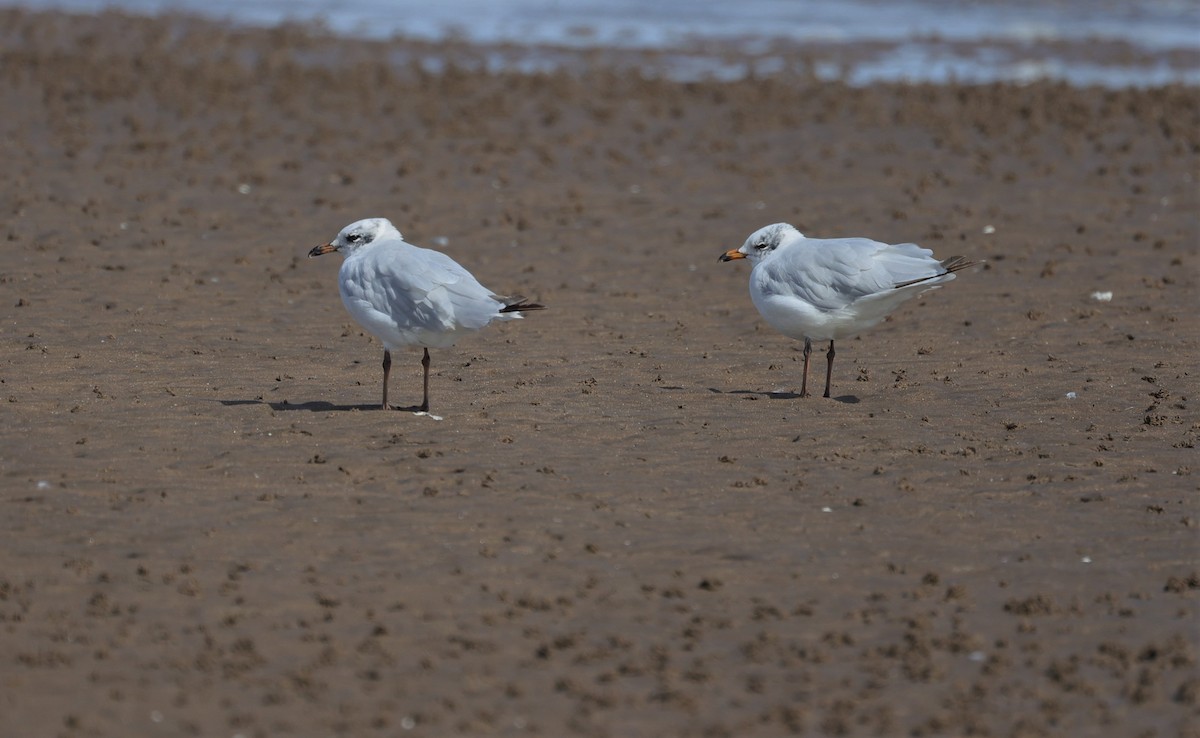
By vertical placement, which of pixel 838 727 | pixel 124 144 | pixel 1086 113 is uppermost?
pixel 1086 113

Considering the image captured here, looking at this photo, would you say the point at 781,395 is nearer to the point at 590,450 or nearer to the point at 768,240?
the point at 768,240

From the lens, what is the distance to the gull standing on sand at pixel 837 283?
1066 centimetres

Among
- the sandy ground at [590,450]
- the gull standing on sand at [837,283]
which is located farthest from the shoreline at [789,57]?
the gull standing on sand at [837,283]

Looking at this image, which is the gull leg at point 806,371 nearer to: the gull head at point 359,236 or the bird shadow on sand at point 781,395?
the bird shadow on sand at point 781,395

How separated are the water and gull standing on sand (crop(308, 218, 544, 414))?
15164mm

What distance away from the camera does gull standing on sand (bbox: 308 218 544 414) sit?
9797mm

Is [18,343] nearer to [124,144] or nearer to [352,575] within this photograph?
[352,575]

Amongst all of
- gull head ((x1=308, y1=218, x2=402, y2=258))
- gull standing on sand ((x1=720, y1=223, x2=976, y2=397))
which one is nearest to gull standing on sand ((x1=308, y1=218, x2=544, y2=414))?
gull head ((x1=308, y1=218, x2=402, y2=258))

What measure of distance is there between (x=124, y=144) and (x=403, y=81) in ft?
17.8

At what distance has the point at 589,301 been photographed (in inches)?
546

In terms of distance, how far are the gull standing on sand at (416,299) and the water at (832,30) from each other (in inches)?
597

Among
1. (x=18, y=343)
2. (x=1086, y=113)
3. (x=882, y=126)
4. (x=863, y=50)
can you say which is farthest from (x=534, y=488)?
(x=863, y=50)

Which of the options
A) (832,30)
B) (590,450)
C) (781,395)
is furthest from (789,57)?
(590,450)

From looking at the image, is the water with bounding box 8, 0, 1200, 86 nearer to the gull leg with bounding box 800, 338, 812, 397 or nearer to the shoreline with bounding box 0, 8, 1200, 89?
the shoreline with bounding box 0, 8, 1200, 89
